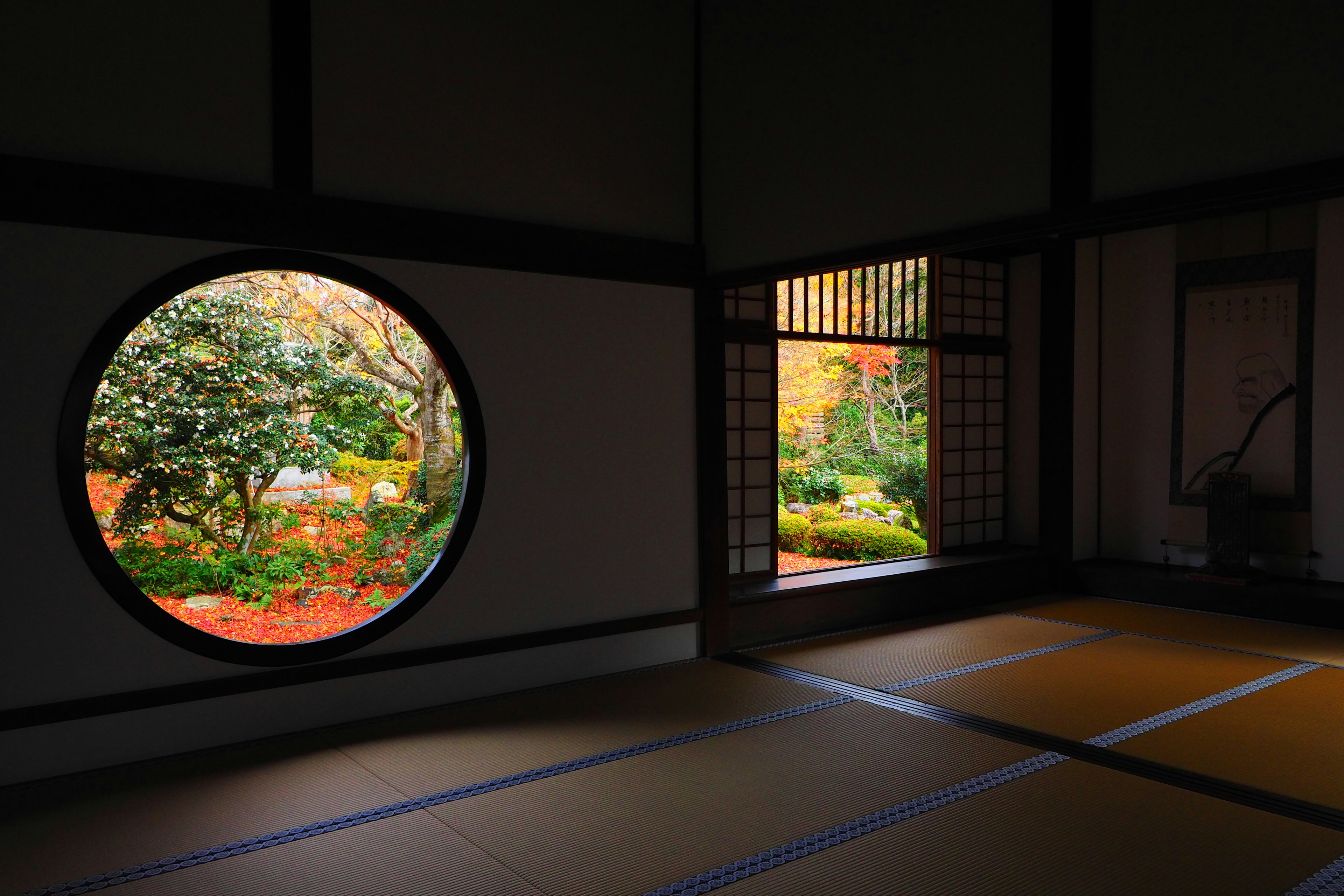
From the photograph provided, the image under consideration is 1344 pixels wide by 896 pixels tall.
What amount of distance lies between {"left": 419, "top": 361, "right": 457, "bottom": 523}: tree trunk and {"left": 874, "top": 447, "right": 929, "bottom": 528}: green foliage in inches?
184

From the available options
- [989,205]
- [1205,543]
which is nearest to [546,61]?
[989,205]

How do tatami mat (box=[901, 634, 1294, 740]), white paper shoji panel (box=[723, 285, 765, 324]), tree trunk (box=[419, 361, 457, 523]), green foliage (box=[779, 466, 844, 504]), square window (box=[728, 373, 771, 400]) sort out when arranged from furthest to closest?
green foliage (box=[779, 466, 844, 504])
tree trunk (box=[419, 361, 457, 523])
square window (box=[728, 373, 771, 400])
white paper shoji panel (box=[723, 285, 765, 324])
tatami mat (box=[901, 634, 1294, 740])

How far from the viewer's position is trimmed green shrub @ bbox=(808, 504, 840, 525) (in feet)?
32.0

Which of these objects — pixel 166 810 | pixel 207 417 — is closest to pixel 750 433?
pixel 166 810

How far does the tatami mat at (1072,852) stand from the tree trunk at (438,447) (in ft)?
19.8

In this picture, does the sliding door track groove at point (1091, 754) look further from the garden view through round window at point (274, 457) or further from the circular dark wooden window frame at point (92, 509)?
the garden view through round window at point (274, 457)

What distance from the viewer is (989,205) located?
3.39 meters

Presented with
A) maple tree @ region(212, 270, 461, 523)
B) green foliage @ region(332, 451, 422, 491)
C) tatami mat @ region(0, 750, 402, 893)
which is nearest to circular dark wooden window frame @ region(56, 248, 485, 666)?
tatami mat @ region(0, 750, 402, 893)

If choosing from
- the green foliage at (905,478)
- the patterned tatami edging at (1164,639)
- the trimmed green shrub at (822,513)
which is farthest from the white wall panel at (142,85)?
the green foliage at (905,478)

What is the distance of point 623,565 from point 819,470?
5.85 m

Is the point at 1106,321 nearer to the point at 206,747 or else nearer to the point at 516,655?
the point at 516,655

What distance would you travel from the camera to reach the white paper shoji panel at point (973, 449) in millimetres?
7004

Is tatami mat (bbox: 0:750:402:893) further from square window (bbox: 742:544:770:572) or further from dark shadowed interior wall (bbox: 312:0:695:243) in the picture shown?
square window (bbox: 742:544:770:572)

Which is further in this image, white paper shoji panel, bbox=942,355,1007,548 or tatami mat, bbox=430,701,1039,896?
white paper shoji panel, bbox=942,355,1007,548
